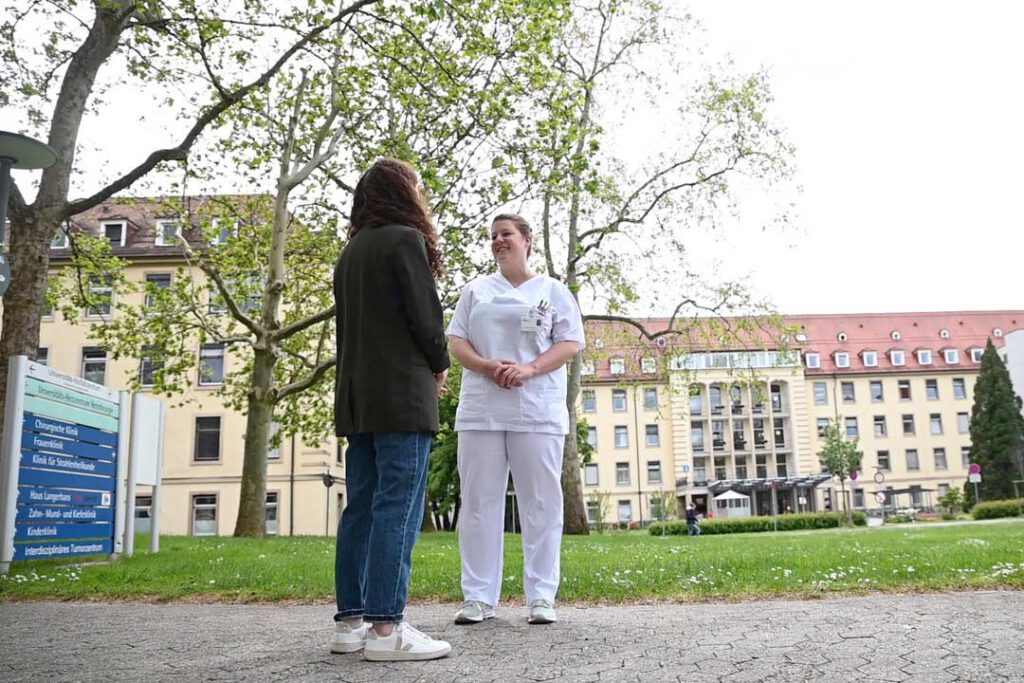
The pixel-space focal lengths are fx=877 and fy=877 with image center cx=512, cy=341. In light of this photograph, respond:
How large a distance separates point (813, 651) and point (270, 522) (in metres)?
42.1

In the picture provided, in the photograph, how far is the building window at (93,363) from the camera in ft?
145

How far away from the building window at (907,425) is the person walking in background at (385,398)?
7854 cm

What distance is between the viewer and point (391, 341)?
158 inches

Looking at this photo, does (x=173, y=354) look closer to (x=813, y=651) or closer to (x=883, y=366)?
(x=813, y=651)

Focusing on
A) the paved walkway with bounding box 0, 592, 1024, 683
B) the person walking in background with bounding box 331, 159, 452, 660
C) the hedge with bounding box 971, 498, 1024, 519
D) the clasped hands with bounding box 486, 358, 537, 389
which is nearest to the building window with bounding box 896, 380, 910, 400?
the hedge with bounding box 971, 498, 1024, 519

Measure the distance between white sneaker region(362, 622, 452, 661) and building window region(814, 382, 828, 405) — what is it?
7708 cm

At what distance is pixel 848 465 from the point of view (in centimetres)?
6512

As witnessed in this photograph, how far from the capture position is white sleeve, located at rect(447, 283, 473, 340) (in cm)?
520

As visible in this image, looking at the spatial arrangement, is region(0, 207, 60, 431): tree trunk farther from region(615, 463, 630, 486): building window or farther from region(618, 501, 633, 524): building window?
region(615, 463, 630, 486): building window

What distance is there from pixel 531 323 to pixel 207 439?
4174cm

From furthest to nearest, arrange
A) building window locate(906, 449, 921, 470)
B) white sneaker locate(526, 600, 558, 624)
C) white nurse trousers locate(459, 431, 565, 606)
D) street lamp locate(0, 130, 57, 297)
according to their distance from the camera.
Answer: building window locate(906, 449, 921, 470) → street lamp locate(0, 130, 57, 297) → white nurse trousers locate(459, 431, 565, 606) → white sneaker locate(526, 600, 558, 624)

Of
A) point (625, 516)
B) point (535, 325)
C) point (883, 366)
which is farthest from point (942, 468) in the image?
point (535, 325)

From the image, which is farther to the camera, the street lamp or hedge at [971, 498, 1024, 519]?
hedge at [971, 498, 1024, 519]

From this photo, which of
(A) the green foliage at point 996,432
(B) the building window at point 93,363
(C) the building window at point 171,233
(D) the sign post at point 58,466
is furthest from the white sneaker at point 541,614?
(A) the green foliage at point 996,432
